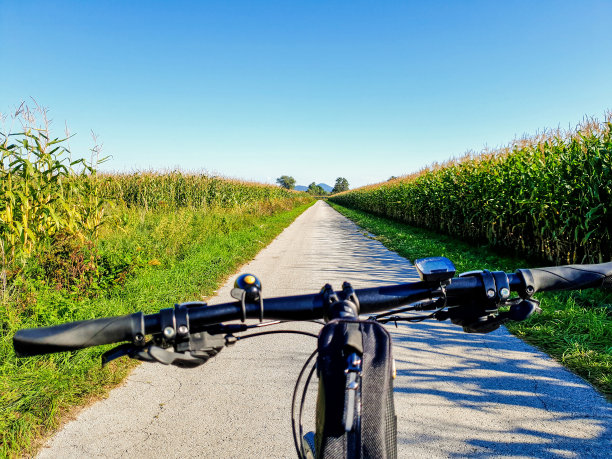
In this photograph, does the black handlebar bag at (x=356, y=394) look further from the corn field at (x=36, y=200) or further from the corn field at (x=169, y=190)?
the corn field at (x=169, y=190)

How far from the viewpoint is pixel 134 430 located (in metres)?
2.41

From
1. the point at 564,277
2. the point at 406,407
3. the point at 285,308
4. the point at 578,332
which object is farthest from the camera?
the point at 578,332

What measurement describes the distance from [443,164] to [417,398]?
13.6 metres

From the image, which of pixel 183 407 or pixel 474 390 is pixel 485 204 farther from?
pixel 183 407

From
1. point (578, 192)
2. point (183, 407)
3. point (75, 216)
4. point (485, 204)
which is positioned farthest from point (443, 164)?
point (183, 407)

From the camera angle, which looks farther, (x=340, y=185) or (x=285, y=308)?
(x=340, y=185)

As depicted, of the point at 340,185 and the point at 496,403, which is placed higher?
the point at 340,185

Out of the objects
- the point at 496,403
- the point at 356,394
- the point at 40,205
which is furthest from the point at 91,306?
the point at 356,394

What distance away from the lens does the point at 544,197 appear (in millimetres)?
6707

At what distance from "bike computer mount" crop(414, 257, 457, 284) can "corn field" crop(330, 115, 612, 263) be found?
550 cm

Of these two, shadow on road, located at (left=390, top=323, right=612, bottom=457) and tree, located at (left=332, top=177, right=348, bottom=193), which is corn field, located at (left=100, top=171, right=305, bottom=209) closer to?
shadow on road, located at (left=390, top=323, right=612, bottom=457)

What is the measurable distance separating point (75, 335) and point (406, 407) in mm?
2252

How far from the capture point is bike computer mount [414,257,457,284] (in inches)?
46.9

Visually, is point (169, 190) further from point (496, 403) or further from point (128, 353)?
point (128, 353)
